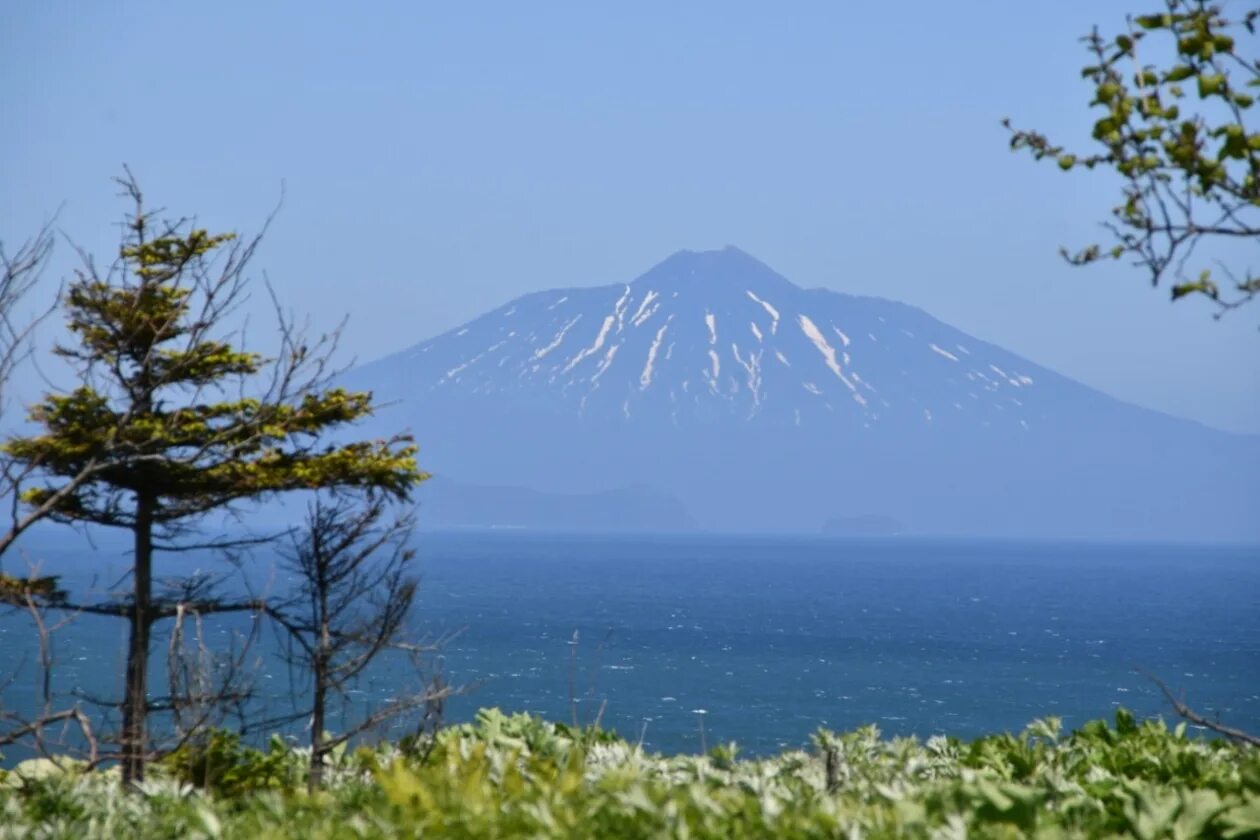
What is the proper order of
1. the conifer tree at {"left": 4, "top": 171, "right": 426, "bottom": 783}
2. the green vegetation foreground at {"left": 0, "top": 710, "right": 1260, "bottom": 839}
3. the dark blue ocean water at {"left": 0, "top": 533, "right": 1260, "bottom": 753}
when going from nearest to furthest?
the green vegetation foreground at {"left": 0, "top": 710, "right": 1260, "bottom": 839} < the conifer tree at {"left": 4, "top": 171, "right": 426, "bottom": 783} < the dark blue ocean water at {"left": 0, "top": 533, "right": 1260, "bottom": 753}

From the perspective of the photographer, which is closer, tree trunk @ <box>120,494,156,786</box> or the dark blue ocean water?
tree trunk @ <box>120,494,156,786</box>

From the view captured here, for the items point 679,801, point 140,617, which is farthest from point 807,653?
point 679,801

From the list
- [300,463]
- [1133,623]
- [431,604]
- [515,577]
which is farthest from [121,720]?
[515,577]

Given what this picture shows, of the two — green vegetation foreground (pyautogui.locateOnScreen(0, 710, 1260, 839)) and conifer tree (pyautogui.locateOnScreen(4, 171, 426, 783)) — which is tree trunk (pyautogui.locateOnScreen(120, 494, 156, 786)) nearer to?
conifer tree (pyautogui.locateOnScreen(4, 171, 426, 783))

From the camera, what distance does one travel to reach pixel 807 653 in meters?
96.1

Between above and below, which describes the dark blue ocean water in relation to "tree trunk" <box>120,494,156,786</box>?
below

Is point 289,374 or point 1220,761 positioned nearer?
point 1220,761

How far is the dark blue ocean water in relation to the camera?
6550 cm

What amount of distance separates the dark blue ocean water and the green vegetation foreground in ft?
62.9

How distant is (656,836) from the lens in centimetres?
423

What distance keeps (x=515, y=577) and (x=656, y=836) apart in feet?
565

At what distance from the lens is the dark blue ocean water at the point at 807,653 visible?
6550cm

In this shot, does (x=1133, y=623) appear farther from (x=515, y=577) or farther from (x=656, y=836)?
(x=656, y=836)

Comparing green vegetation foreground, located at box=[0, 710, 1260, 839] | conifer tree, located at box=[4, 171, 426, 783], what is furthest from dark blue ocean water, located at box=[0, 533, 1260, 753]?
green vegetation foreground, located at box=[0, 710, 1260, 839]
